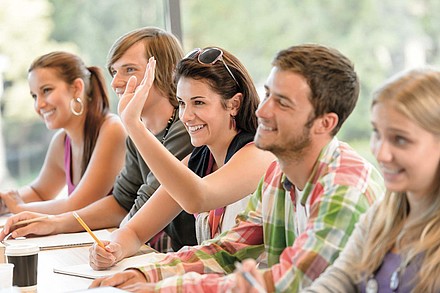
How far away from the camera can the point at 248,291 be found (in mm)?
1531

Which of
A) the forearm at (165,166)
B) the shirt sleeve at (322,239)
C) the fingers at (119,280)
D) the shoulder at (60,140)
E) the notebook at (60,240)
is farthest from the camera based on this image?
the shoulder at (60,140)

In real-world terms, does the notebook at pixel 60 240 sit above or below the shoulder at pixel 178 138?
below

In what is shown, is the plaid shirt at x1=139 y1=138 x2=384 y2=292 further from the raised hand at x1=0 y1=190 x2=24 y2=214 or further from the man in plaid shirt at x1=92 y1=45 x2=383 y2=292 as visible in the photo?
the raised hand at x1=0 y1=190 x2=24 y2=214

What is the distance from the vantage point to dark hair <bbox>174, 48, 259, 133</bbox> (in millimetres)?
2426

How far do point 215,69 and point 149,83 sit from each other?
0.74 ft

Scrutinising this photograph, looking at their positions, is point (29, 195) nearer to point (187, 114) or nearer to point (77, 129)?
point (77, 129)

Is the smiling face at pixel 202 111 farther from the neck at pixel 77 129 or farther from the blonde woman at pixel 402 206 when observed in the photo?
the neck at pixel 77 129

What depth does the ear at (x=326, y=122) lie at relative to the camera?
6.10ft

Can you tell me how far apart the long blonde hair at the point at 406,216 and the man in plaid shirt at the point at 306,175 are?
11cm

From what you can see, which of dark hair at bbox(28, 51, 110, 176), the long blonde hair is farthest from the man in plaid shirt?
dark hair at bbox(28, 51, 110, 176)

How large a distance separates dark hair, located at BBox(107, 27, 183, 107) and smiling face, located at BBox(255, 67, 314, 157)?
40.2 inches

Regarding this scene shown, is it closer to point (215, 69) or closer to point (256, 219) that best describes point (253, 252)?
point (256, 219)

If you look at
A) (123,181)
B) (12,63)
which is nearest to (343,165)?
(123,181)

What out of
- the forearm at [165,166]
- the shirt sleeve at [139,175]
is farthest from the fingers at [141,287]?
the shirt sleeve at [139,175]
